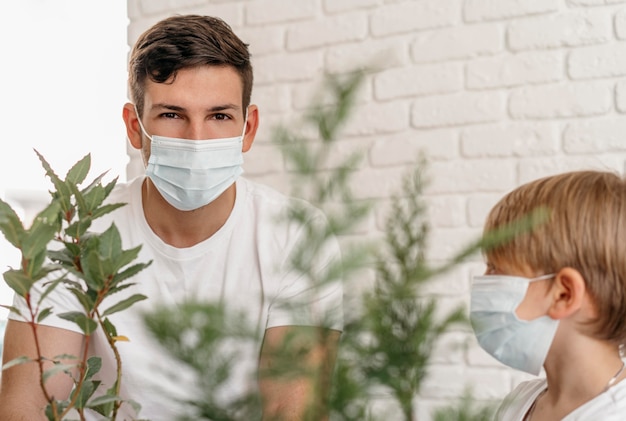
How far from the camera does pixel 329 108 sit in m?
0.34

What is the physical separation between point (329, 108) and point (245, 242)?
1.41m

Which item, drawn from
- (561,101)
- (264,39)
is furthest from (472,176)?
(264,39)

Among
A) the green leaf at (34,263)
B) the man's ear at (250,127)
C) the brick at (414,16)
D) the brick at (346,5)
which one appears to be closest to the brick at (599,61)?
the brick at (414,16)

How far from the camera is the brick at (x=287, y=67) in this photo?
Answer: 245cm

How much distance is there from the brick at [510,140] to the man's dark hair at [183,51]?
69 centimetres

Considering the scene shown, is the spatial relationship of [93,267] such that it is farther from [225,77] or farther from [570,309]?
[225,77]

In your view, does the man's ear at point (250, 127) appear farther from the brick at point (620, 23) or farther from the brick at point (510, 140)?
the brick at point (620, 23)

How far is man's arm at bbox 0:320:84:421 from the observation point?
1.51m

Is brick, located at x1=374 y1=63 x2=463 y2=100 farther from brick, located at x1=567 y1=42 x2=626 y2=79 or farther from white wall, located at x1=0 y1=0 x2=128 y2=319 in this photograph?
white wall, located at x1=0 y1=0 x2=128 y2=319

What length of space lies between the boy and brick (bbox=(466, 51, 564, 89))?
2.73 feet

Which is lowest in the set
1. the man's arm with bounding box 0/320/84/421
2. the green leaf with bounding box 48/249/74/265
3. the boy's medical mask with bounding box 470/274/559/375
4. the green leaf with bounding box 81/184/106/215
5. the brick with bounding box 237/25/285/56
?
the man's arm with bounding box 0/320/84/421

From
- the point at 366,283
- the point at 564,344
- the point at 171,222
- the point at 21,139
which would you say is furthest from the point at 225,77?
the point at 21,139

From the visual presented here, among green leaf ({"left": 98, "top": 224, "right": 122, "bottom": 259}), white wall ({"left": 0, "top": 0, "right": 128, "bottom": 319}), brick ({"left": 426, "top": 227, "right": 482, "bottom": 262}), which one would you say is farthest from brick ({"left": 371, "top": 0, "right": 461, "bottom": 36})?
green leaf ({"left": 98, "top": 224, "right": 122, "bottom": 259})

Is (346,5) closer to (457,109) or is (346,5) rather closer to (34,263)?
(457,109)
